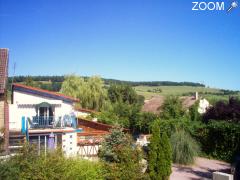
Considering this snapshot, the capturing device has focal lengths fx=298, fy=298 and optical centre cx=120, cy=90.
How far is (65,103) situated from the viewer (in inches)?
910

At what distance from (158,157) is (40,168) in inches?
197

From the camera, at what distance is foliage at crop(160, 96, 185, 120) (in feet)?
97.3

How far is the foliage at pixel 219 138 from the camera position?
63.6 ft

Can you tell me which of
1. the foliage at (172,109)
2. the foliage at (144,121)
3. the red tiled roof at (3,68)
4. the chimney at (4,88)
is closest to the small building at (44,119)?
the chimney at (4,88)

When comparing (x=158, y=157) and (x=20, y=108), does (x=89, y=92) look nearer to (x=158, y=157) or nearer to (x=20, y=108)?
(x=20, y=108)

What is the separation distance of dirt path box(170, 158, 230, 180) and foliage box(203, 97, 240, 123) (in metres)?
5.94

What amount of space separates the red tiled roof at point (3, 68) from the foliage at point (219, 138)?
13744 mm

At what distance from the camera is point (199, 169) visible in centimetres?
1695

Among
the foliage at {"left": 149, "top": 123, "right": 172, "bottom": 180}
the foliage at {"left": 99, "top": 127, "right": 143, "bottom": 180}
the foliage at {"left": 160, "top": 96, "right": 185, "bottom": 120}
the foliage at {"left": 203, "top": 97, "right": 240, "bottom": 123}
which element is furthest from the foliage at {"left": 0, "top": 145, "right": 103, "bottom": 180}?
the foliage at {"left": 160, "top": 96, "right": 185, "bottom": 120}

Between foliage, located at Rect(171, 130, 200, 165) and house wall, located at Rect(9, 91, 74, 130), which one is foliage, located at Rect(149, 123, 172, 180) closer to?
foliage, located at Rect(171, 130, 200, 165)

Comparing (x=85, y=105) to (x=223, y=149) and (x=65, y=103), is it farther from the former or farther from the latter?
(x=223, y=149)

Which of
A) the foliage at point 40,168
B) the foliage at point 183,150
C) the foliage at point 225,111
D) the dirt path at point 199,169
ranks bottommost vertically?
the dirt path at point 199,169

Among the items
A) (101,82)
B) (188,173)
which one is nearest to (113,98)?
(101,82)

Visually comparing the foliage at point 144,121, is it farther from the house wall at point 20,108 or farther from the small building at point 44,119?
the house wall at point 20,108
